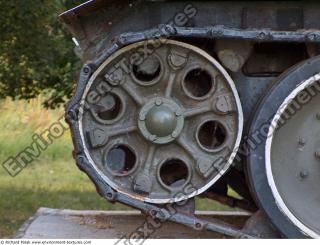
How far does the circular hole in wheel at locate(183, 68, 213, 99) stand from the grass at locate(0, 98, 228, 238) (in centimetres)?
252

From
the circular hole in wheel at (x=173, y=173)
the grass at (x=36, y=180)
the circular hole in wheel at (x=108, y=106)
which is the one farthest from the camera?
the grass at (x=36, y=180)

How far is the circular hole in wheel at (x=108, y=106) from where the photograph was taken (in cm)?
633

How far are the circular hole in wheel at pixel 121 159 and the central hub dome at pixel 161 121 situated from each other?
31 cm

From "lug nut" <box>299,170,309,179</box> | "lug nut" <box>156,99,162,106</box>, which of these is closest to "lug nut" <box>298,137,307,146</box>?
"lug nut" <box>299,170,309,179</box>

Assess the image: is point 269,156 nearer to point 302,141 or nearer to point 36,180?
point 302,141

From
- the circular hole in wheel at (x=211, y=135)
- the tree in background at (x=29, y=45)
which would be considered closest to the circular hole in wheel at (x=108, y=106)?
the circular hole in wheel at (x=211, y=135)

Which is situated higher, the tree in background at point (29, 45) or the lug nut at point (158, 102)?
the tree in background at point (29, 45)

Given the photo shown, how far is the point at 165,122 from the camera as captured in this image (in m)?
6.18

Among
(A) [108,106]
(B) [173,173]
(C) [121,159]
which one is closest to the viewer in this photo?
(A) [108,106]

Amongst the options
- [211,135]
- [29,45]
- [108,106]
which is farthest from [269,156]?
[29,45]

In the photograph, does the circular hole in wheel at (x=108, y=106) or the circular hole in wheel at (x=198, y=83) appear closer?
the circular hole in wheel at (x=108, y=106)

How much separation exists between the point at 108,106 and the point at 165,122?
16.3 inches

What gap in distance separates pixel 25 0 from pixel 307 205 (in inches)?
154

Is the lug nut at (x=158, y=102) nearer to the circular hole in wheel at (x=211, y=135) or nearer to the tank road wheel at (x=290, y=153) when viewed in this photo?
the circular hole in wheel at (x=211, y=135)
